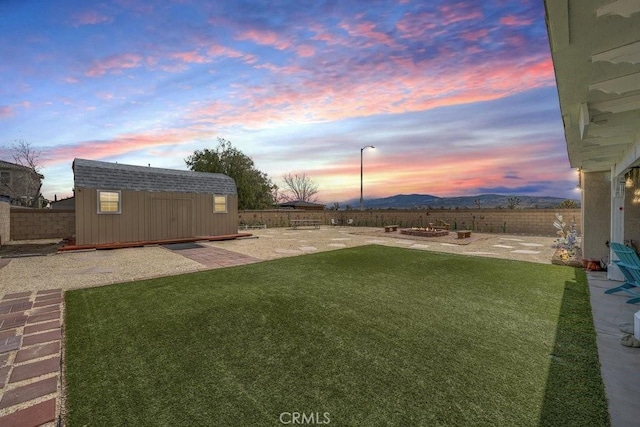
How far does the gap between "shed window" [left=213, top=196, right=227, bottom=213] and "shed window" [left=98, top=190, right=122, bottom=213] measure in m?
4.02

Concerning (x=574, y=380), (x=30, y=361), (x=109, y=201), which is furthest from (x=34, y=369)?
(x=109, y=201)

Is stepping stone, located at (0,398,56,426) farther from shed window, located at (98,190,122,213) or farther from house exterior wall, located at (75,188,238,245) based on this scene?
shed window, located at (98,190,122,213)

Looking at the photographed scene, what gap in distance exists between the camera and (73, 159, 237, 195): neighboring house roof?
10.8 metres

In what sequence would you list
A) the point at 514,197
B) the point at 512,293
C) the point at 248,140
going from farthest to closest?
the point at 248,140 < the point at 514,197 < the point at 512,293

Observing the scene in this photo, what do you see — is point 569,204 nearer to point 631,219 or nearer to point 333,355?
point 631,219

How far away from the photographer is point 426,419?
1.81 metres

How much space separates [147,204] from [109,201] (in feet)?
4.37

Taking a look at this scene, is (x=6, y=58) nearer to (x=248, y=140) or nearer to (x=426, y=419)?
(x=426, y=419)

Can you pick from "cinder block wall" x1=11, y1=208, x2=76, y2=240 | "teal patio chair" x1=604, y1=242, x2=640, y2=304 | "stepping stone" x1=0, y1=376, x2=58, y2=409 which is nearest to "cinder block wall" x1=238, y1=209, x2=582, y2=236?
"cinder block wall" x1=11, y1=208, x2=76, y2=240

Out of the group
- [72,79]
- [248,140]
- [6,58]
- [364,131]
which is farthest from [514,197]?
[6,58]

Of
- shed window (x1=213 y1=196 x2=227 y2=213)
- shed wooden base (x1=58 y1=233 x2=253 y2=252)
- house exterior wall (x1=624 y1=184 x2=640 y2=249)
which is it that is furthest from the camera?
shed window (x1=213 y1=196 x2=227 y2=213)

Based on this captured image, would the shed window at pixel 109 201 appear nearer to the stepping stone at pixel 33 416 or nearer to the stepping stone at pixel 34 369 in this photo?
the stepping stone at pixel 34 369

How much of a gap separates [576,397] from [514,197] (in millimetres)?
19189

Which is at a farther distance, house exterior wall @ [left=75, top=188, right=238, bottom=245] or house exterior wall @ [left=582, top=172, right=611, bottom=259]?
house exterior wall @ [left=75, top=188, right=238, bottom=245]
